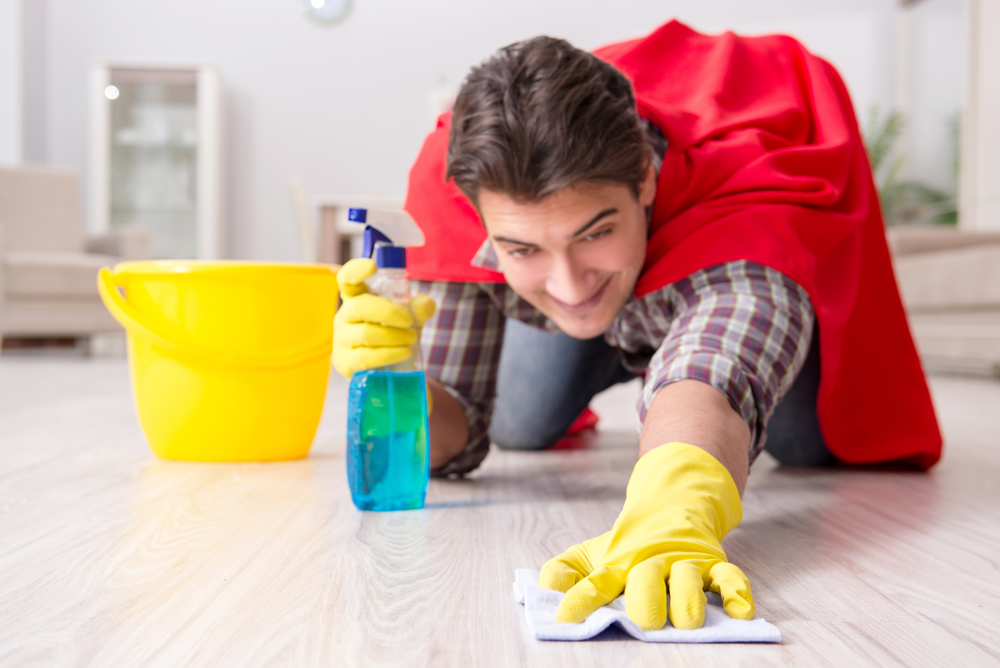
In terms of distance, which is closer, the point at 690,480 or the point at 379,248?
the point at 690,480

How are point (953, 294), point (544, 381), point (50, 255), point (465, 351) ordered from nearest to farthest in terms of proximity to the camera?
point (465, 351) < point (544, 381) < point (953, 294) < point (50, 255)

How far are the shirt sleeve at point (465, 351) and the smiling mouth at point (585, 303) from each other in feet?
0.57

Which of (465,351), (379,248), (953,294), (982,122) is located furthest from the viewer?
(982,122)

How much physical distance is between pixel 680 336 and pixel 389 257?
1.01 feet

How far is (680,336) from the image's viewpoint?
86 cm

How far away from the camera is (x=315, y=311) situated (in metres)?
1.19

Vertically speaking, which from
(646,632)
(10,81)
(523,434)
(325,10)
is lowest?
(523,434)

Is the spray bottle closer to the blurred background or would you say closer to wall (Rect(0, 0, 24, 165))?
the blurred background

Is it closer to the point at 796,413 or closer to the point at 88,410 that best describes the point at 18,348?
the point at 88,410

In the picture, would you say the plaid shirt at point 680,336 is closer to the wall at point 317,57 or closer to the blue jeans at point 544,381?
the blue jeans at point 544,381

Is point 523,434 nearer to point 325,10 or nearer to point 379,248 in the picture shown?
point 379,248

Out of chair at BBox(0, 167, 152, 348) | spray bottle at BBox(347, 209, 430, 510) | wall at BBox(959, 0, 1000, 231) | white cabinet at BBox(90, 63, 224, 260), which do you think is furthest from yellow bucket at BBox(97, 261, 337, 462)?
wall at BBox(959, 0, 1000, 231)

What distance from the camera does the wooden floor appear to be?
53 centimetres

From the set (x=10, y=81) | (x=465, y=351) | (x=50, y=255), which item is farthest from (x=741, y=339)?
(x=10, y=81)
